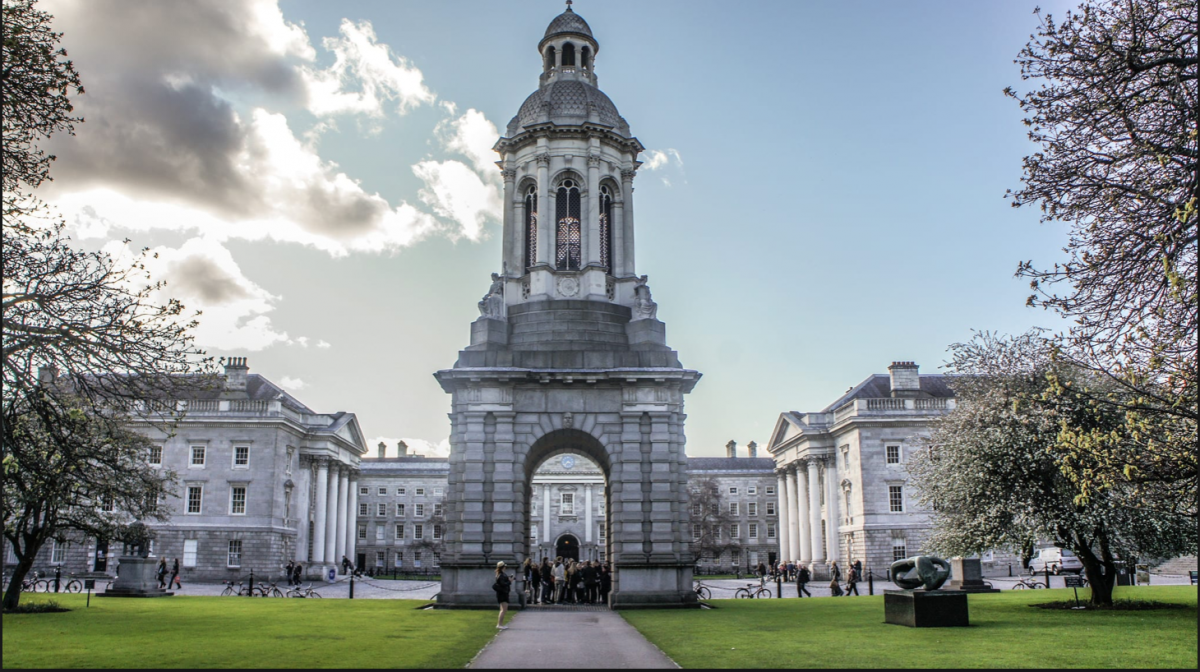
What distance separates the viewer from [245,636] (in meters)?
17.6

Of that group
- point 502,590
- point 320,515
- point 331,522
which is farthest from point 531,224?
point 331,522

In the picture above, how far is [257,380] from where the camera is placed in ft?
209

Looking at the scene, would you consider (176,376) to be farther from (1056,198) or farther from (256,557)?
(256,557)

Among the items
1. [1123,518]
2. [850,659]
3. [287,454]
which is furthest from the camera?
[287,454]

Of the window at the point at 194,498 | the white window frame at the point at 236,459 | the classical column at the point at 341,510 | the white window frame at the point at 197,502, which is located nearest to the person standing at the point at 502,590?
the white window frame at the point at 236,459

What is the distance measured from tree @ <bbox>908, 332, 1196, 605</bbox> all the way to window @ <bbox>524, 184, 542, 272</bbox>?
14951mm

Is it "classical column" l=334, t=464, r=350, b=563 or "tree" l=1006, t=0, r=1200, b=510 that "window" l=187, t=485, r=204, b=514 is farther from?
"tree" l=1006, t=0, r=1200, b=510

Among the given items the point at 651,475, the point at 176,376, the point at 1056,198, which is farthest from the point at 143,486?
the point at 1056,198

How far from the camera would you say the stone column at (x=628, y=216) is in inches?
1252

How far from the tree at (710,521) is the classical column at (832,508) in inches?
1059

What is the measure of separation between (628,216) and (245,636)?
19.5 meters

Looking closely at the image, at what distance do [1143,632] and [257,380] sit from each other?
57603 millimetres

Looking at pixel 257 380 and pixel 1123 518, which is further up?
pixel 257 380

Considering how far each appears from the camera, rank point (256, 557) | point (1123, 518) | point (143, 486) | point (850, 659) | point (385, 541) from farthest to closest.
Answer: point (385, 541) < point (256, 557) < point (143, 486) < point (1123, 518) < point (850, 659)
